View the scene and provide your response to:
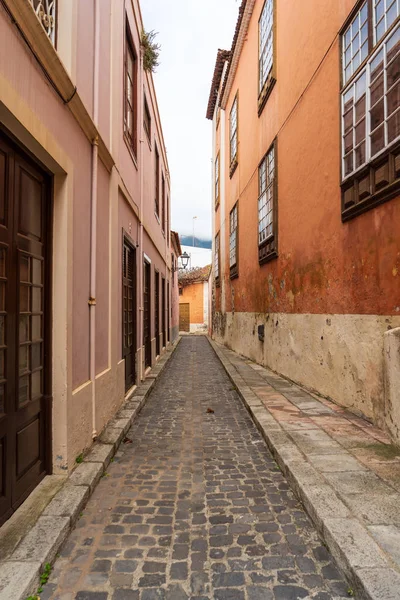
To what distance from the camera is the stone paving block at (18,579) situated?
2090mm

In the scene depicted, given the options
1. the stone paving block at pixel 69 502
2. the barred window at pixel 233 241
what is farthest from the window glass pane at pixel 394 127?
the barred window at pixel 233 241

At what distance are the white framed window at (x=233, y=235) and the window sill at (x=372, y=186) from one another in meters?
8.36

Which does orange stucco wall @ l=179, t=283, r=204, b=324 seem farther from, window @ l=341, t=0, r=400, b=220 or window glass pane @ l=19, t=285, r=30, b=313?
window glass pane @ l=19, t=285, r=30, b=313

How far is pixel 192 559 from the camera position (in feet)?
8.28

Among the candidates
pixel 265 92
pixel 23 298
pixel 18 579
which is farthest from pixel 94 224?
pixel 265 92

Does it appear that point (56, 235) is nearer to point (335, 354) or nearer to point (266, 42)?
point (335, 354)

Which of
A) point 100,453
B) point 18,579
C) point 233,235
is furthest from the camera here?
point 233,235

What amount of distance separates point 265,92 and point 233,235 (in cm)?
559

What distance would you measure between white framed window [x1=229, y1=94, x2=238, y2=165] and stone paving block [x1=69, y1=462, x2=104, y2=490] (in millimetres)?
11907

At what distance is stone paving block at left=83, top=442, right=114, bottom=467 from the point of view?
395 cm

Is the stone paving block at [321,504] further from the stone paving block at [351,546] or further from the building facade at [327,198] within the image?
the building facade at [327,198]

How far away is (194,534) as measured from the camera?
9.22 ft

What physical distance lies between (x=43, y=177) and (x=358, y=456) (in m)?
3.79

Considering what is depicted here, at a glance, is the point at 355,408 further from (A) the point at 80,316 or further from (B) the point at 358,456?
(A) the point at 80,316
